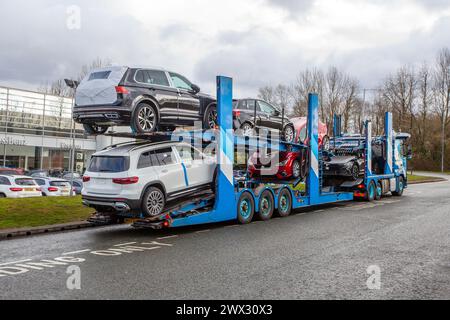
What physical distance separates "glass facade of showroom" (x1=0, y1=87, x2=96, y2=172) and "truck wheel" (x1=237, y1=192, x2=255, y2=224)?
29.1 meters

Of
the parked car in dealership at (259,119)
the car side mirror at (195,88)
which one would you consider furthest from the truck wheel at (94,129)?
the parked car in dealership at (259,119)

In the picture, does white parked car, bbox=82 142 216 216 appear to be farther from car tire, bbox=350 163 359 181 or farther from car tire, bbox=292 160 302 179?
car tire, bbox=350 163 359 181

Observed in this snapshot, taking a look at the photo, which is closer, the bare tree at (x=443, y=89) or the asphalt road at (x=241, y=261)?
the asphalt road at (x=241, y=261)

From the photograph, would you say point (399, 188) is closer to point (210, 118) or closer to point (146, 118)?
point (210, 118)

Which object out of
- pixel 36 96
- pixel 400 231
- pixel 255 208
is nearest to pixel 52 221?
pixel 255 208

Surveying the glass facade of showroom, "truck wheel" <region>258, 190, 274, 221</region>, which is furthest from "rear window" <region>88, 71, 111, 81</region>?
the glass facade of showroom

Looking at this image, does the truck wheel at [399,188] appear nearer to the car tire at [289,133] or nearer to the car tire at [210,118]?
the car tire at [289,133]

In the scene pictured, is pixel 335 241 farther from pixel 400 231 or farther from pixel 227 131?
pixel 227 131

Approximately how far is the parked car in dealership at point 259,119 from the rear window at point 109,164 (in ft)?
11.8

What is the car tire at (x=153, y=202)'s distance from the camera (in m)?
9.83

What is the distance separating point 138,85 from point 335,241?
5.30 meters

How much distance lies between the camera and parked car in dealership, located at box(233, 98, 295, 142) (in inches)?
504

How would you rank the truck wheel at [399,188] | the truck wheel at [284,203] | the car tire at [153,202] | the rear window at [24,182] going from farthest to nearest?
the truck wheel at [399,188]
the rear window at [24,182]
the truck wheel at [284,203]
the car tire at [153,202]

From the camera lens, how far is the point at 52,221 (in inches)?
472
